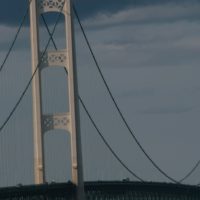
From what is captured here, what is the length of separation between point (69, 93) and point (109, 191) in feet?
18.6

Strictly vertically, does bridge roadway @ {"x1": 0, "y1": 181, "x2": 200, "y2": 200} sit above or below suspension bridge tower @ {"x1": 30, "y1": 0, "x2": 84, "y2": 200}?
below

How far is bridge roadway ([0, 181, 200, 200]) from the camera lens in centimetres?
6278

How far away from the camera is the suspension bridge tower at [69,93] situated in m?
64.6

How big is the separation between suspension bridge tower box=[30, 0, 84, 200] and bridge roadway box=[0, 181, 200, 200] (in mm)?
461

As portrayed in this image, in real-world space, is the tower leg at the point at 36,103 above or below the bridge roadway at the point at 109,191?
above

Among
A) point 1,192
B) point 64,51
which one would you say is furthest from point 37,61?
point 1,192

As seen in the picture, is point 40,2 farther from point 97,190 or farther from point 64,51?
point 97,190

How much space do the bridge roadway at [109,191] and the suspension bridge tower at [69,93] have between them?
46cm

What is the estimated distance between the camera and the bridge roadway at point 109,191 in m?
62.8

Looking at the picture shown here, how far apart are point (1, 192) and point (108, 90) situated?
32.7ft

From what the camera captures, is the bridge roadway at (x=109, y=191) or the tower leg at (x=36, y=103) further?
the tower leg at (x=36, y=103)

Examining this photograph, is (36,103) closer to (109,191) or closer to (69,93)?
(69,93)

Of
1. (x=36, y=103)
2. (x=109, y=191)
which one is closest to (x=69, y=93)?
(x=36, y=103)

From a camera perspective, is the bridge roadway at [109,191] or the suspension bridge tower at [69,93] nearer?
the bridge roadway at [109,191]
